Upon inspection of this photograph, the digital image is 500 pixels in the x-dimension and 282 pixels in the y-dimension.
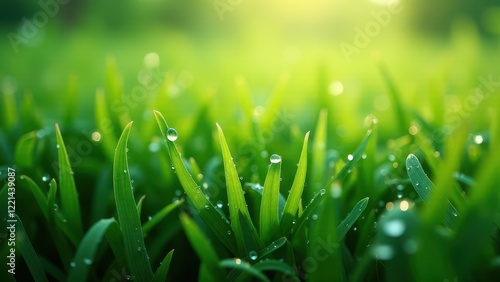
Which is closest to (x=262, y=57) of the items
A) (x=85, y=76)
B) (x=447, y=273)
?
(x=85, y=76)

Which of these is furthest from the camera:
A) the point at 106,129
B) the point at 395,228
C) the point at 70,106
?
the point at 70,106

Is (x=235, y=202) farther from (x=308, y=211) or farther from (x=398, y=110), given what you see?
(x=398, y=110)

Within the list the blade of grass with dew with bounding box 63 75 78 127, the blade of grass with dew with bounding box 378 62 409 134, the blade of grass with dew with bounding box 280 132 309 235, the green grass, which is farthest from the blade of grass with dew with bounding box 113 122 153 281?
the blade of grass with dew with bounding box 378 62 409 134

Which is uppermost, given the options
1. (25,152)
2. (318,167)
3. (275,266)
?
(25,152)

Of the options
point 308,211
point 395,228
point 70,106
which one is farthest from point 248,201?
point 70,106

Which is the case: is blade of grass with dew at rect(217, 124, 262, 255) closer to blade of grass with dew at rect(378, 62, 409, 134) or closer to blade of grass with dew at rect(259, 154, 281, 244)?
blade of grass with dew at rect(259, 154, 281, 244)

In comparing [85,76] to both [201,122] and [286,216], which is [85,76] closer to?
[201,122]
